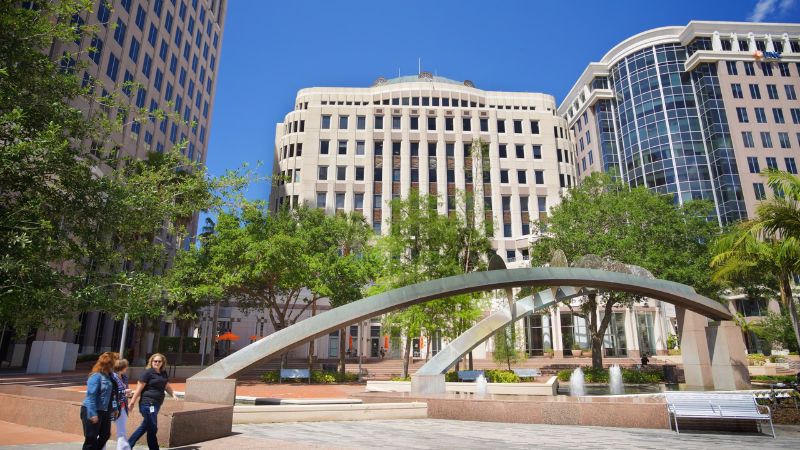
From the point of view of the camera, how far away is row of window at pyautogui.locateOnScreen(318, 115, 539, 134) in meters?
62.0

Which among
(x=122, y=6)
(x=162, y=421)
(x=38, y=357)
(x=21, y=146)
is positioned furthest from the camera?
(x=122, y=6)

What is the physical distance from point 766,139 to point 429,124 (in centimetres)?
3979

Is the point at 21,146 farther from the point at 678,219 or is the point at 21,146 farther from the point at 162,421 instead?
the point at 678,219

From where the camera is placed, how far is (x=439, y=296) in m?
13.9

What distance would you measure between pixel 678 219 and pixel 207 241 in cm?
2734

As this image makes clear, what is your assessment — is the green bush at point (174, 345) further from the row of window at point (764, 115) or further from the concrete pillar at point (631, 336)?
the row of window at point (764, 115)

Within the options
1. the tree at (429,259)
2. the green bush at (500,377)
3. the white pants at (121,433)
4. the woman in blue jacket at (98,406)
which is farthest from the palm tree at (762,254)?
the woman in blue jacket at (98,406)

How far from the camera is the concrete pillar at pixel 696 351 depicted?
16.9m

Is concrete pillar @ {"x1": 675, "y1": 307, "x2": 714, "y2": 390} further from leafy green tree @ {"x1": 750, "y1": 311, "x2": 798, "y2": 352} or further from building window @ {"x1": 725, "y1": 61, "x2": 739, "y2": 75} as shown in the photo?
building window @ {"x1": 725, "y1": 61, "x2": 739, "y2": 75}

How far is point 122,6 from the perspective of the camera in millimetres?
39469

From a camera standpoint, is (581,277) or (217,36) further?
(217,36)

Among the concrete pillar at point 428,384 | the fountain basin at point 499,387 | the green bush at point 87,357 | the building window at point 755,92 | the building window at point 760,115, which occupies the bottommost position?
the fountain basin at point 499,387

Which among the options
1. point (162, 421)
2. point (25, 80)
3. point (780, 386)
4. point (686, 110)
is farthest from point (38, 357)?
point (686, 110)

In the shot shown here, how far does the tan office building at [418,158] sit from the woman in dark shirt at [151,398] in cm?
5032
